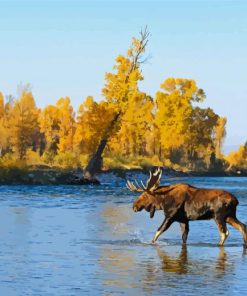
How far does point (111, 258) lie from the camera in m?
16.2

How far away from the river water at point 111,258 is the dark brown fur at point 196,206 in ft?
1.50

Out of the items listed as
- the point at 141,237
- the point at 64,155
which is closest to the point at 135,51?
the point at 64,155

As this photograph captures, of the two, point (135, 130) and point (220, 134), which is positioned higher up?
point (220, 134)

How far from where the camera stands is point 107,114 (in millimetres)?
67875

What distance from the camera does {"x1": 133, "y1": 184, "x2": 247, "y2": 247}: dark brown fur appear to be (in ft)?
61.8

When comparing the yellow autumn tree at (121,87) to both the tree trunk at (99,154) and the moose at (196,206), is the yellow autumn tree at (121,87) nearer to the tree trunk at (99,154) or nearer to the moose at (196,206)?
the tree trunk at (99,154)

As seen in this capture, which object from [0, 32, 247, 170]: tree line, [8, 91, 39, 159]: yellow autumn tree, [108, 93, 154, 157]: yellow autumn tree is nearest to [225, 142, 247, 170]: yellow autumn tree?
[0, 32, 247, 170]: tree line

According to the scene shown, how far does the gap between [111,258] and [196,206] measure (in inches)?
136

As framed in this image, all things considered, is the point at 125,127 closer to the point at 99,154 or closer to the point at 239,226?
the point at 99,154

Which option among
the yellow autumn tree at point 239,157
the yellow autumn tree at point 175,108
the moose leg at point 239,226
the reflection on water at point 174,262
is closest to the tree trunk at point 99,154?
the yellow autumn tree at point 175,108

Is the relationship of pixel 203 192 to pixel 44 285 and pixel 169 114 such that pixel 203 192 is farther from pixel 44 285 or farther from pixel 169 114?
pixel 169 114

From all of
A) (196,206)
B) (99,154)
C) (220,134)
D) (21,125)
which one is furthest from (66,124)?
(196,206)

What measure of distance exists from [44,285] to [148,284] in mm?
1567

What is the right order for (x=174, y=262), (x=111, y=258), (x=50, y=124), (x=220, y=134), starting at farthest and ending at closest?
(x=220, y=134)
(x=50, y=124)
(x=111, y=258)
(x=174, y=262)
